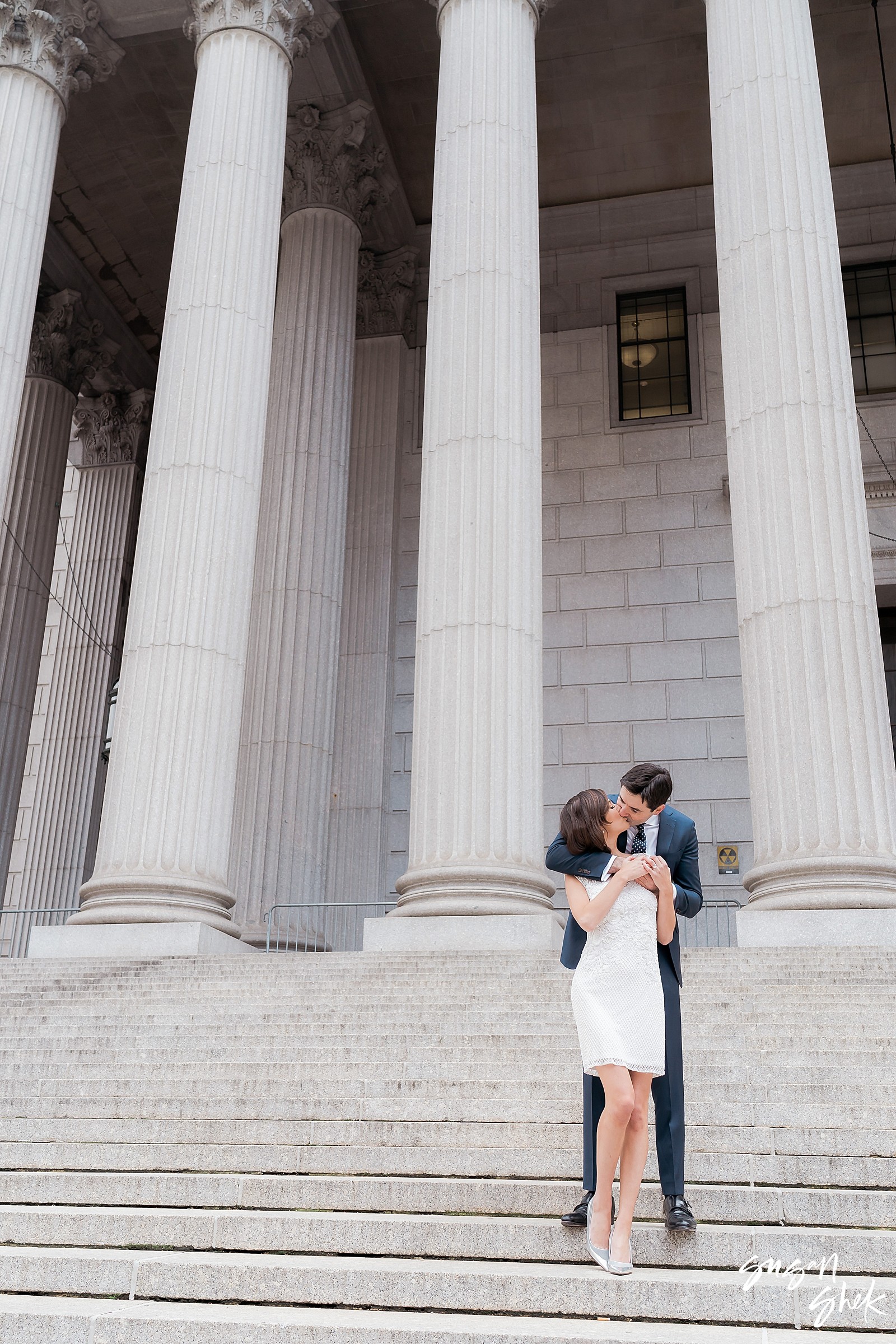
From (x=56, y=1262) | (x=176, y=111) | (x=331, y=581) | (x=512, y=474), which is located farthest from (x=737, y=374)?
(x=176, y=111)

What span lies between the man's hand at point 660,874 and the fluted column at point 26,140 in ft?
48.4

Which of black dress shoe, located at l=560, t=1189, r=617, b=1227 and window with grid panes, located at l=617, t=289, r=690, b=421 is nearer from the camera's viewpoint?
black dress shoe, located at l=560, t=1189, r=617, b=1227

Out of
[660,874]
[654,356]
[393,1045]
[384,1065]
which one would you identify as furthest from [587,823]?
[654,356]

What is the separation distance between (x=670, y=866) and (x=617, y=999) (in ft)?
2.40

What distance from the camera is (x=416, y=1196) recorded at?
21.2ft

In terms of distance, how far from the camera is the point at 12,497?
2750cm

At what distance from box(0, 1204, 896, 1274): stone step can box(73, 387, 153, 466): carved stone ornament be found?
27.4 m

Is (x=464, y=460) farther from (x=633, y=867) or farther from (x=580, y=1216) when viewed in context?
(x=580, y=1216)

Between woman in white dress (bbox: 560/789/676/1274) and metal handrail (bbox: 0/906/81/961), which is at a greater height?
metal handrail (bbox: 0/906/81/961)

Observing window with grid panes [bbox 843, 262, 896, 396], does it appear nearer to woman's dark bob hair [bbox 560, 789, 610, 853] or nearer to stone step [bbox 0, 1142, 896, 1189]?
stone step [bbox 0, 1142, 896, 1189]

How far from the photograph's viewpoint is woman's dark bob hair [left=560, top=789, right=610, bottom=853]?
18.7 feet

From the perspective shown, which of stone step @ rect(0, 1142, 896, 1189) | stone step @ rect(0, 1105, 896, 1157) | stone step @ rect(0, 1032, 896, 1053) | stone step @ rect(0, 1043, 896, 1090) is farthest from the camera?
stone step @ rect(0, 1032, 896, 1053)

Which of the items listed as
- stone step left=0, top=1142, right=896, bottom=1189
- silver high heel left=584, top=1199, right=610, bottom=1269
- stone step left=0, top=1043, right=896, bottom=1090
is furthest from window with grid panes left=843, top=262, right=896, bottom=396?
silver high heel left=584, top=1199, right=610, bottom=1269

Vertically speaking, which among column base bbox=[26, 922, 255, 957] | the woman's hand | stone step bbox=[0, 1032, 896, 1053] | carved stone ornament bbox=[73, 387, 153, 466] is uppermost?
carved stone ornament bbox=[73, 387, 153, 466]
